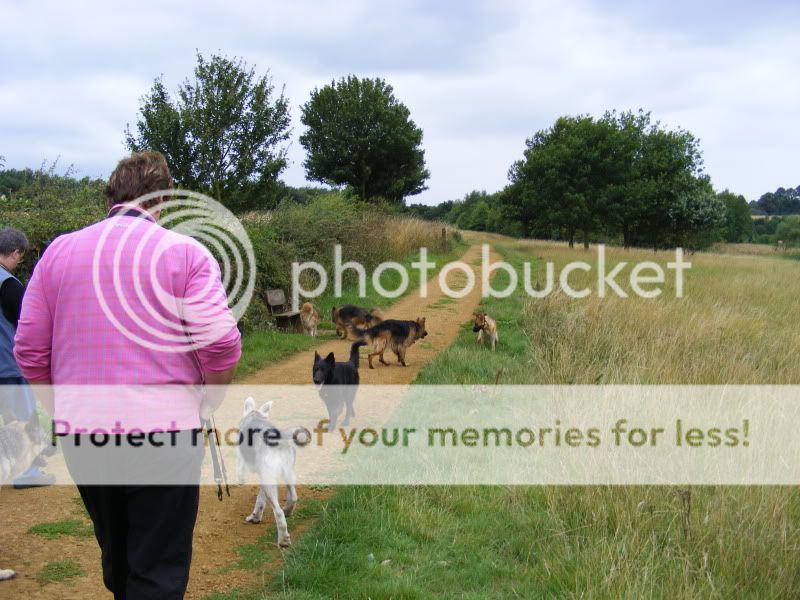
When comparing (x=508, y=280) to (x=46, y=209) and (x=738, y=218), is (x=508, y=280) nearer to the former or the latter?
(x=46, y=209)

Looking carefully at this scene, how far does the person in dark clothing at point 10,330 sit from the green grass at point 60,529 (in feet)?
2.89

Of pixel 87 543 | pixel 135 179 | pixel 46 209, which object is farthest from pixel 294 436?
pixel 46 209

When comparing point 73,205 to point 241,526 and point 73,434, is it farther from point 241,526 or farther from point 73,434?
point 73,434

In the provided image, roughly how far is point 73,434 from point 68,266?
2.09 ft

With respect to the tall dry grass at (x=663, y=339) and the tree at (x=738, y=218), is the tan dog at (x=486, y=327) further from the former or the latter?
the tree at (x=738, y=218)

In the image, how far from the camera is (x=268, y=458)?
4.15 m

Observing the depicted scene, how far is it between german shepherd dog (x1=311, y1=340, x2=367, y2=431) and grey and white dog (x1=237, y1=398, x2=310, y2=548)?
1.73 m

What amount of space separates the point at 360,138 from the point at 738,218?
2660 inches

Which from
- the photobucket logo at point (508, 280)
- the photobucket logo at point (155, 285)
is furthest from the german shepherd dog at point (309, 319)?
the photobucket logo at point (155, 285)

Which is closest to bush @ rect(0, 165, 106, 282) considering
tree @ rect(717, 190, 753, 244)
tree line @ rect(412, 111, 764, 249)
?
tree line @ rect(412, 111, 764, 249)

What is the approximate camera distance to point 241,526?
445 centimetres

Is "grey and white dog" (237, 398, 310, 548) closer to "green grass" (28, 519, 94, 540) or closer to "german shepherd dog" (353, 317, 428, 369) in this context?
"green grass" (28, 519, 94, 540)

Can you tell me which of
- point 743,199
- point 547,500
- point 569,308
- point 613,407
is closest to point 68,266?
point 547,500

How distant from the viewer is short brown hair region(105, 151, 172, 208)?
2396 millimetres
